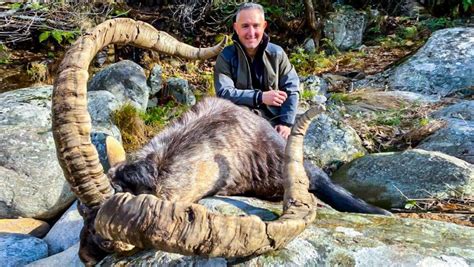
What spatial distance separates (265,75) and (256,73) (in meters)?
0.10

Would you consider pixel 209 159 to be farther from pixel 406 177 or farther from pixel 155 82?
pixel 155 82

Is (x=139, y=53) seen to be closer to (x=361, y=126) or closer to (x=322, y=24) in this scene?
(x=322, y=24)

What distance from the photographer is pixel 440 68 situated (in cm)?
1127

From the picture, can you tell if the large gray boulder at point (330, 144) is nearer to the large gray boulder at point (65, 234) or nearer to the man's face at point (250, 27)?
the man's face at point (250, 27)

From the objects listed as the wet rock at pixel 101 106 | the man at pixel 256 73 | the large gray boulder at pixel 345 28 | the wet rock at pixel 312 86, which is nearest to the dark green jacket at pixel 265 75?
the man at pixel 256 73

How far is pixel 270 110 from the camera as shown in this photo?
619cm

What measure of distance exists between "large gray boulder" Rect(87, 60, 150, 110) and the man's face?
4.58 meters

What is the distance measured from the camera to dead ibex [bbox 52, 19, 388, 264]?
9.36 feet

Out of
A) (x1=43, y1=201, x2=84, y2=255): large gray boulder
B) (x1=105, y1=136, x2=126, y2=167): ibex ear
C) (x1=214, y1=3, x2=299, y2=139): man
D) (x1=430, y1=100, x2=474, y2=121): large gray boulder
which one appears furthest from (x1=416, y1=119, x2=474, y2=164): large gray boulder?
(x1=43, y1=201, x2=84, y2=255): large gray boulder

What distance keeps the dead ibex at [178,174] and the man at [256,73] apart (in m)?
0.67

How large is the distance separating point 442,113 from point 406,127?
1.98ft

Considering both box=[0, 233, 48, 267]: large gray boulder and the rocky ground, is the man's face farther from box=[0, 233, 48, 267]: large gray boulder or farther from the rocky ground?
box=[0, 233, 48, 267]: large gray boulder

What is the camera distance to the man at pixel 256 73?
5895 mm

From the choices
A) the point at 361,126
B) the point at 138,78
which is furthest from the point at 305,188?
the point at 138,78
